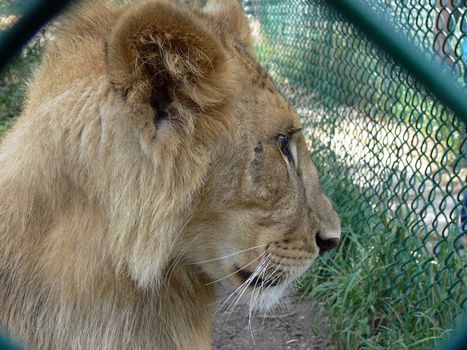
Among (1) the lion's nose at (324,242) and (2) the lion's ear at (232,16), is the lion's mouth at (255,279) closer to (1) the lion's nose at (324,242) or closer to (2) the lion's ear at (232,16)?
(1) the lion's nose at (324,242)

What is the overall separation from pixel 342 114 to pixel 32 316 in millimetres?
3441

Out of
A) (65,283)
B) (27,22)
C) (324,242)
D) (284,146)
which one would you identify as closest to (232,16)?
(284,146)

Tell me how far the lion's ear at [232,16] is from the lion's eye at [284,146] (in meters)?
0.51

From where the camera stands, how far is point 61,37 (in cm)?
239

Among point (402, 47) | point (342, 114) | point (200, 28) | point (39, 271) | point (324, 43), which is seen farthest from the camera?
point (324, 43)

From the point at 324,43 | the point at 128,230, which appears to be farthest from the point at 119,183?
the point at 324,43

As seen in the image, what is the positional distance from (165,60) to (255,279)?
34.8 inches

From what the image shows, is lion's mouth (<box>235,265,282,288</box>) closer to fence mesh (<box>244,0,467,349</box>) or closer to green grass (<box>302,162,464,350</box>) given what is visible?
fence mesh (<box>244,0,467,349</box>)

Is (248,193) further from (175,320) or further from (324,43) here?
(324,43)

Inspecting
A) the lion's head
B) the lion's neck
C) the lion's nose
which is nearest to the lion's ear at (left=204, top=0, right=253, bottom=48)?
the lion's head

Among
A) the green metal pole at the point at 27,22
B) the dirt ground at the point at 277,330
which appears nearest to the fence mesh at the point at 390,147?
the dirt ground at the point at 277,330

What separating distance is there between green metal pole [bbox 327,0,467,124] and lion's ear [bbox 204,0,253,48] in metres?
1.69

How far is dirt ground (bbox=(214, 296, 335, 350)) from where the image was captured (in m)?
4.06

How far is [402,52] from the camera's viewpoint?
1.00 m
